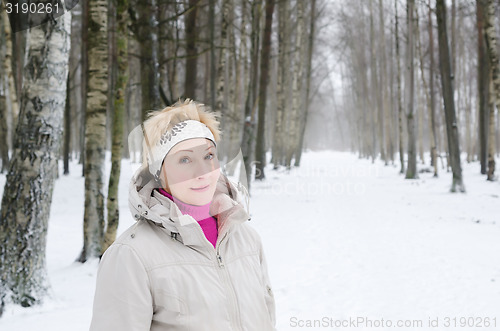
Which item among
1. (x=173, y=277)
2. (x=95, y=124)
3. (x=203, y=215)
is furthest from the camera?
(x=95, y=124)

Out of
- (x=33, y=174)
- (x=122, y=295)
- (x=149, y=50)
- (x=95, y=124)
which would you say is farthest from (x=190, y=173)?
(x=149, y=50)

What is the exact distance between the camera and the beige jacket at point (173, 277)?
1.31 m

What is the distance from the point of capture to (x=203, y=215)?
1.62 m

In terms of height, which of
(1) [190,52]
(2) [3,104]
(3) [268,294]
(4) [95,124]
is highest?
(1) [190,52]

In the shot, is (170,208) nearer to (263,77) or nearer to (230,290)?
(230,290)

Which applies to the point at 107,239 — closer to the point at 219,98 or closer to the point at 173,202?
the point at 173,202

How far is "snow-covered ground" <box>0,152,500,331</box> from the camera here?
12.4 feet

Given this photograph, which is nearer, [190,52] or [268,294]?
[268,294]

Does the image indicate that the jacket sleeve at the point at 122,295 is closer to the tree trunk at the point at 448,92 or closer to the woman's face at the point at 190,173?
the woman's face at the point at 190,173

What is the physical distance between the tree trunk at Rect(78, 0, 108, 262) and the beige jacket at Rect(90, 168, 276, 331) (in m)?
4.13

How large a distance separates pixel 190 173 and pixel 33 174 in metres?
2.78

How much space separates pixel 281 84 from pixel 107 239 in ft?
46.9

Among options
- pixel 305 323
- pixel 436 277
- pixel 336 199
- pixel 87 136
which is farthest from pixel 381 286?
pixel 336 199

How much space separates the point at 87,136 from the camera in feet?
17.6
